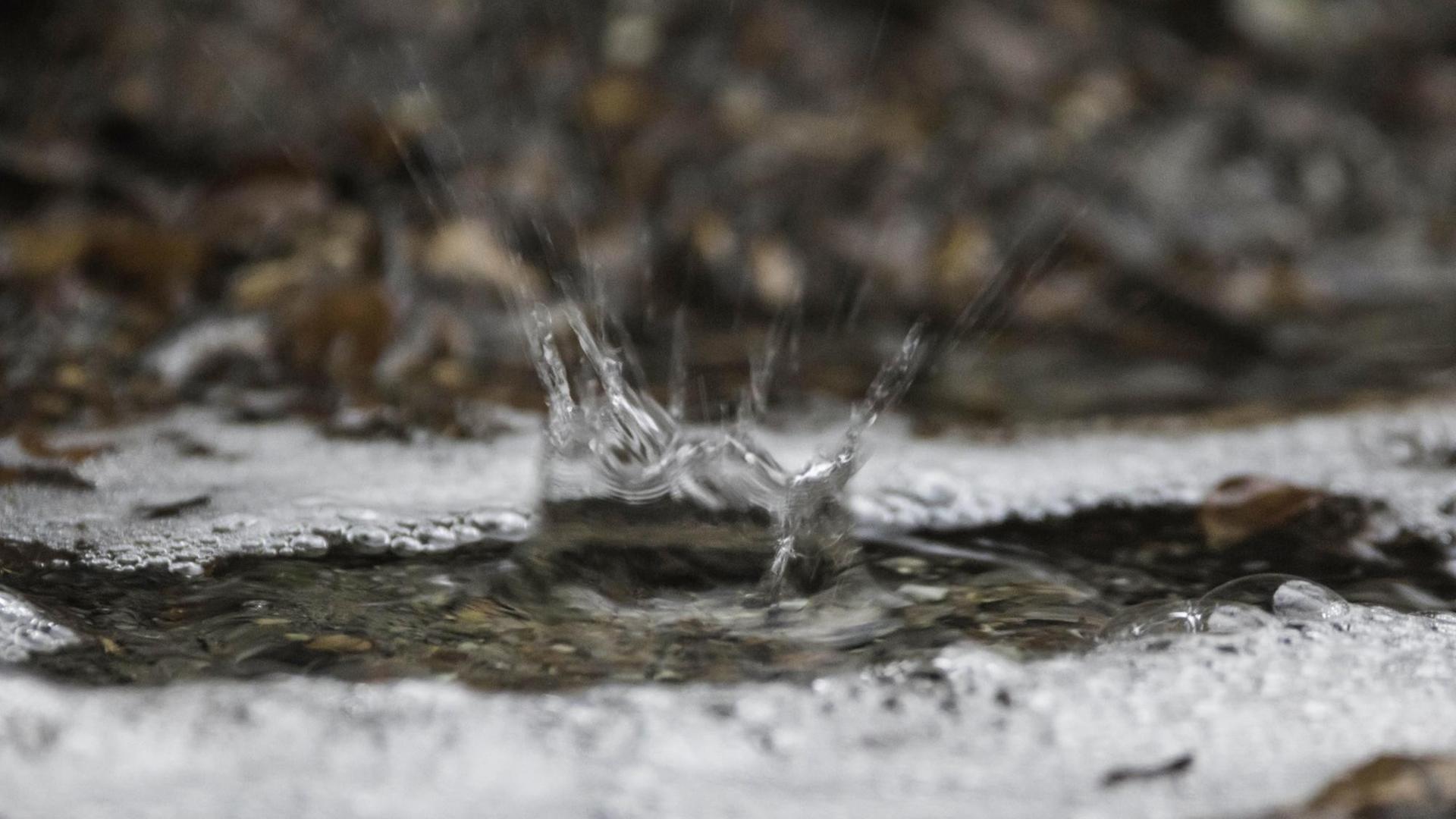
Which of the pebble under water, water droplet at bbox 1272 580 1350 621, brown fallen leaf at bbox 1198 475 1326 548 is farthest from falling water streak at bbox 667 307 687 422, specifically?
water droplet at bbox 1272 580 1350 621

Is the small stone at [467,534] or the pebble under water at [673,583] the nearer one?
the pebble under water at [673,583]

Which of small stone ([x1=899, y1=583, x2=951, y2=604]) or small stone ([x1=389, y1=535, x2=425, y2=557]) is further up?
small stone ([x1=899, y1=583, x2=951, y2=604])

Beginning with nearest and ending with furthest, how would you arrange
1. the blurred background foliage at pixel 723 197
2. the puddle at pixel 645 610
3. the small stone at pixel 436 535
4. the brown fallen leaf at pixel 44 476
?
the puddle at pixel 645 610, the small stone at pixel 436 535, the brown fallen leaf at pixel 44 476, the blurred background foliage at pixel 723 197

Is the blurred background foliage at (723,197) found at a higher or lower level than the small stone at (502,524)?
higher

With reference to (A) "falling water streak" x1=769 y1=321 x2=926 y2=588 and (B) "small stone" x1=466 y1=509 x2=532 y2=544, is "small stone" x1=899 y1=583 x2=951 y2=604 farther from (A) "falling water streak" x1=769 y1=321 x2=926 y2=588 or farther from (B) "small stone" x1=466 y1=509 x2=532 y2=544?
(B) "small stone" x1=466 y1=509 x2=532 y2=544

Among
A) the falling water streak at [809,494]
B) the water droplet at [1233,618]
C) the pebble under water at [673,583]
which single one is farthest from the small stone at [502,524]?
the water droplet at [1233,618]

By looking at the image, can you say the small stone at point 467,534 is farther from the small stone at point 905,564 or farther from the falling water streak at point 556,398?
the small stone at point 905,564

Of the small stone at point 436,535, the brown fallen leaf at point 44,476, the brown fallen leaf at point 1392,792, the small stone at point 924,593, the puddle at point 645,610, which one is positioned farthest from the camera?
the brown fallen leaf at point 44,476
